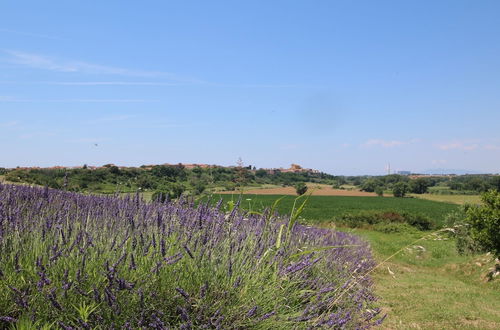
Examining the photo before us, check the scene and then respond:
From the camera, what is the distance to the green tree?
9.76 m

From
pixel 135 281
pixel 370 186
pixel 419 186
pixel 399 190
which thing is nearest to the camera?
pixel 135 281

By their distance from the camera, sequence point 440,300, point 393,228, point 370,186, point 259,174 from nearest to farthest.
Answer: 1. point 440,300
2. point 259,174
3. point 393,228
4. point 370,186

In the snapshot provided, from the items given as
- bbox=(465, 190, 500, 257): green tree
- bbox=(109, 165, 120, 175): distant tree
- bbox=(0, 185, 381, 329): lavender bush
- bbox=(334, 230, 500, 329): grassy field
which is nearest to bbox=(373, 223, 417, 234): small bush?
bbox=(334, 230, 500, 329): grassy field

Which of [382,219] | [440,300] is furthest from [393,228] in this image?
[440,300]

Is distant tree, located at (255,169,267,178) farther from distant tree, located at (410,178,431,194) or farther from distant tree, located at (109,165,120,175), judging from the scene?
distant tree, located at (410,178,431,194)

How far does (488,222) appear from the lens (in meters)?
9.95

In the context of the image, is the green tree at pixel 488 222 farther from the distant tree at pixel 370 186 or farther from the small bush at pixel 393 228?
the distant tree at pixel 370 186

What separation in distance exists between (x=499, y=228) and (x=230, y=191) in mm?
7953

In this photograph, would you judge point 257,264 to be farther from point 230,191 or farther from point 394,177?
point 394,177

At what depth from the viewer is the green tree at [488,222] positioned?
9758 mm

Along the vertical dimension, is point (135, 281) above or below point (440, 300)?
above

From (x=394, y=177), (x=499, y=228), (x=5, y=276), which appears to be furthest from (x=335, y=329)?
(x=394, y=177)

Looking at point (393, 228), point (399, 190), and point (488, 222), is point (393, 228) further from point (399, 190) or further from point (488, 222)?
point (399, 190)

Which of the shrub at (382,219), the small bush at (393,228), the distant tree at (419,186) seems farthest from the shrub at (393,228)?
the distant tree at (419,186)
